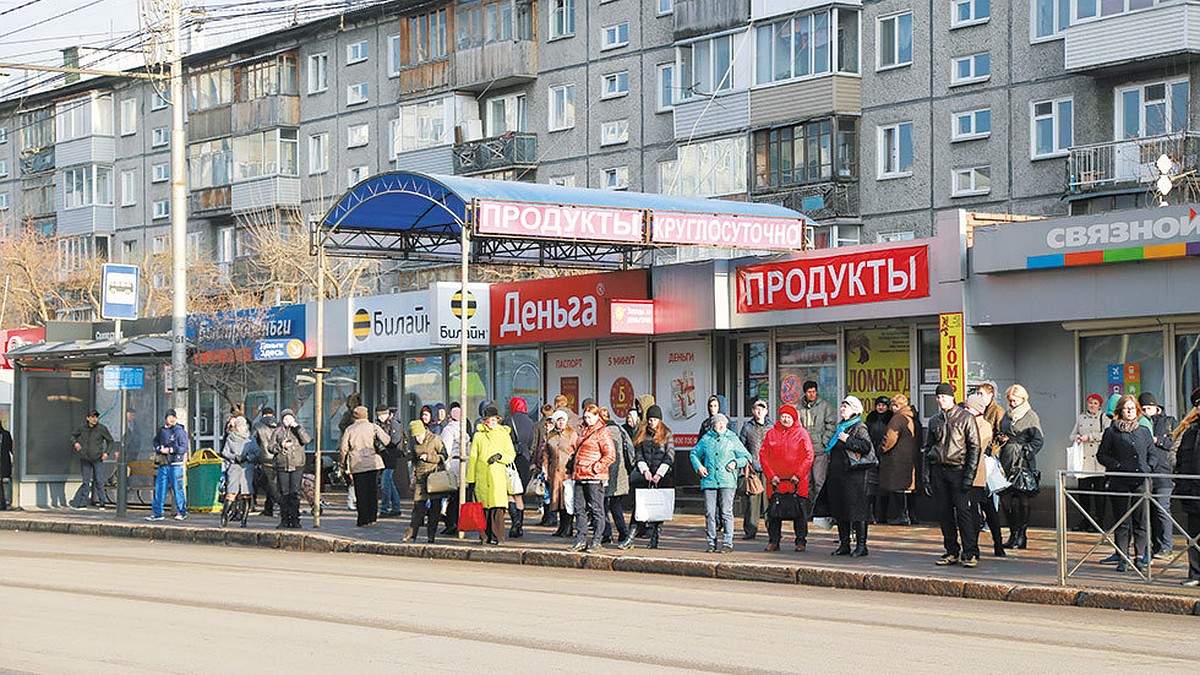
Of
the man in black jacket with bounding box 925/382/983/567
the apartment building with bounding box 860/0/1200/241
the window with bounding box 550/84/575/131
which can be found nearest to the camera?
the man in black jacket with bounding box 925/382/983/567

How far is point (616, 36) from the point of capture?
5009 centimetres

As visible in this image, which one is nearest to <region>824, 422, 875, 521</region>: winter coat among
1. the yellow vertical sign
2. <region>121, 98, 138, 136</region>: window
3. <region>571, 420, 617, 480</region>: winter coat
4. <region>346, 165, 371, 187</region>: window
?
<region>571, 420, 617, 480</region>: winter coat

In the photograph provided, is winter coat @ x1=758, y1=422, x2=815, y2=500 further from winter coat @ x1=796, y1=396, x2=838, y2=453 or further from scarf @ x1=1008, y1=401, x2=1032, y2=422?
scarf @ x1=1008, y1=401, x2=1032, y2=422

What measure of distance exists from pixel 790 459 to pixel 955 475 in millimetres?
2462

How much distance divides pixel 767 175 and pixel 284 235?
22.7 meters

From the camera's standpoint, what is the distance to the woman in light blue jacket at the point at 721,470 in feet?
63.8

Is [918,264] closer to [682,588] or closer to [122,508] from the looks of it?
[682,588]

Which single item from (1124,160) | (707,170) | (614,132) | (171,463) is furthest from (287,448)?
(614,132)

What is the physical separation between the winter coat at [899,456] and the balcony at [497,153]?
3486 centimetres

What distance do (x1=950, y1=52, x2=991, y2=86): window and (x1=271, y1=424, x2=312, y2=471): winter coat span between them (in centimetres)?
2106

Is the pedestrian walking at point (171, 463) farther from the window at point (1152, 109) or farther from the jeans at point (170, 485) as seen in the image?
the window at point (1152, 109)

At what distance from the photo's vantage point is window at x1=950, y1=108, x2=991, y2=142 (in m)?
40.2

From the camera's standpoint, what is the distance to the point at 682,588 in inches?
653

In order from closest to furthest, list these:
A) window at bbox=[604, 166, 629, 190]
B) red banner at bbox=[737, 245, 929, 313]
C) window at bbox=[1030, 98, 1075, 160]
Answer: red banner at bbox=[737, 245, 929, 313]
window at bbox=[1030, 98, 1075, 160]
window at bbox=[604, 166, 629, 190]
